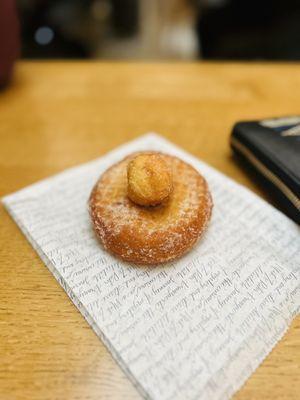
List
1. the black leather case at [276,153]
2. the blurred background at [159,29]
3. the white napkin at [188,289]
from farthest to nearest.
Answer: the blurred background at [159,29] < the black leather case at [276,153] < the white napkin at [188,289]

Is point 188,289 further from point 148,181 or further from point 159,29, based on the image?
point 159,29

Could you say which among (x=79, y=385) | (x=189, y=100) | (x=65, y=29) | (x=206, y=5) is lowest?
(x=79, y=385)

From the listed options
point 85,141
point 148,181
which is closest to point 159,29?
point 85,141

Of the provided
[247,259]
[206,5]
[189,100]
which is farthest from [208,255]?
[206,5]

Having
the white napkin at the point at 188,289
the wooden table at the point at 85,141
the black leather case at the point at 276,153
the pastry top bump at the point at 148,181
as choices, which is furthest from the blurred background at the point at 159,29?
the pastry top bump at the point at 148,181

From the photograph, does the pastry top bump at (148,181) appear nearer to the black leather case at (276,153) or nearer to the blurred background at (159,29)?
the black leather case at (276,153)

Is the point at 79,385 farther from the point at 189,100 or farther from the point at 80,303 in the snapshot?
the point at 189,100

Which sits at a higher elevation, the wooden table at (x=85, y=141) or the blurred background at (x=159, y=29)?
the blurred background at (x=159, y=29)
